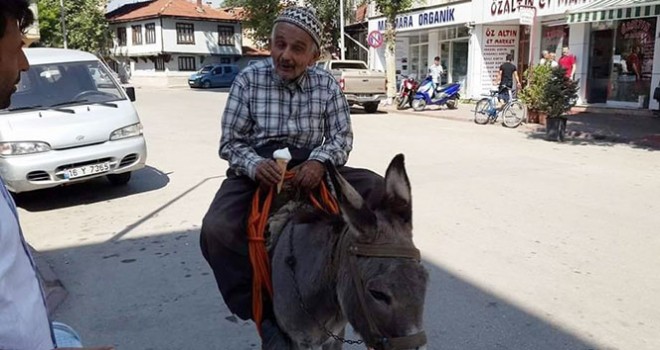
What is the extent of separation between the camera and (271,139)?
2.85 meters

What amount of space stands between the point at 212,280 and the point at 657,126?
14.4 metres

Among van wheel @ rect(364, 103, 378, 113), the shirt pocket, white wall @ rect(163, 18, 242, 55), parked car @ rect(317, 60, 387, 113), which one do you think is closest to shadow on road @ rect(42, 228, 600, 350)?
the shirt pocket

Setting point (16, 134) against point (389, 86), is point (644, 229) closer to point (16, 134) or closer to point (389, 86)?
point (16, 134)

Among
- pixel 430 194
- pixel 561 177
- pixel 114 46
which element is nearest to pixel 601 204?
pixel 561 177

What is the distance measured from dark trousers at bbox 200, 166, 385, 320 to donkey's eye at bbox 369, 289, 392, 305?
81 centimetres

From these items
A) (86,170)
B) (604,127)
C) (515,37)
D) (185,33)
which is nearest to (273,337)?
(86,170)

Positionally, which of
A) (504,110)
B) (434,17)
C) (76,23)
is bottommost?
(504,110)

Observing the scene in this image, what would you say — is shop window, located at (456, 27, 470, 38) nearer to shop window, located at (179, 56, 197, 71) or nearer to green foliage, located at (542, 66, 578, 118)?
green foliage, located at (542, 66, 578, 118)

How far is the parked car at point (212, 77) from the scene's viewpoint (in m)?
41.5

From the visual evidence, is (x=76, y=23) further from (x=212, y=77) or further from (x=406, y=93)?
(x=406, y=93)

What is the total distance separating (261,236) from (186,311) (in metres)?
2.02

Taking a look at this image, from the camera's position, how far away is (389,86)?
23.3 m

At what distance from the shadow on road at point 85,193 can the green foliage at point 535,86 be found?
9.35m

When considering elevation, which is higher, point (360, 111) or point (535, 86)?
point (535, 86)
